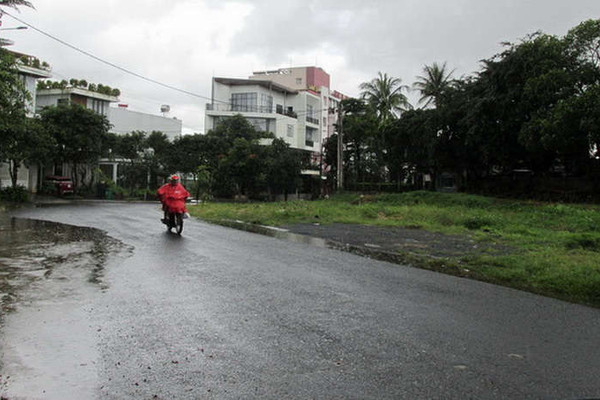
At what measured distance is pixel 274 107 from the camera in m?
64.2

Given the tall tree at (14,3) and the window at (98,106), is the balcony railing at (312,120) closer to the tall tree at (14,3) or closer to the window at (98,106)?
the window at (98,106)

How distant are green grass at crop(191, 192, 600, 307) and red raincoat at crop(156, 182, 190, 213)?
5.15 m

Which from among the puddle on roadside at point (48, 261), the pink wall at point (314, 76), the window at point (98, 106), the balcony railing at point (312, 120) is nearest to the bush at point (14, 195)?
the puddle on roadside at point (48, 261)

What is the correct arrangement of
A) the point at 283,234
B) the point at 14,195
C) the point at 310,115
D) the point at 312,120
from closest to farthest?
the point at 283,234 → the point at 14,195 → the point at 310,115 → the point at 312,120

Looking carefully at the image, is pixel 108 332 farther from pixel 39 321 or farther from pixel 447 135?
pixel 447 135

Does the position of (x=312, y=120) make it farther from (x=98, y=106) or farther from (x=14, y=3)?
(x=14, y=3)

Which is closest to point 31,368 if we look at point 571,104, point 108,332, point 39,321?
point 108,332

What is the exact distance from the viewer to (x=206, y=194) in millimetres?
43219

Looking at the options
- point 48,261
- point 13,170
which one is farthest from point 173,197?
point 13,170

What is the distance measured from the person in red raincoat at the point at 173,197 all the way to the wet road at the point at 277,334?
523 centimetres

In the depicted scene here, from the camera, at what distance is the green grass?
8.56m

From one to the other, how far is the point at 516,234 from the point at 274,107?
50.6m

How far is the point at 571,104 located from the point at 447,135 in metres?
14.3

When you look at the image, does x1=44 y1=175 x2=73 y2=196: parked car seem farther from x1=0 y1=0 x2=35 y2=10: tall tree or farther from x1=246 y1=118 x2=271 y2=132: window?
x1=0 y1=0 x2=35 y2=10: tall tree
